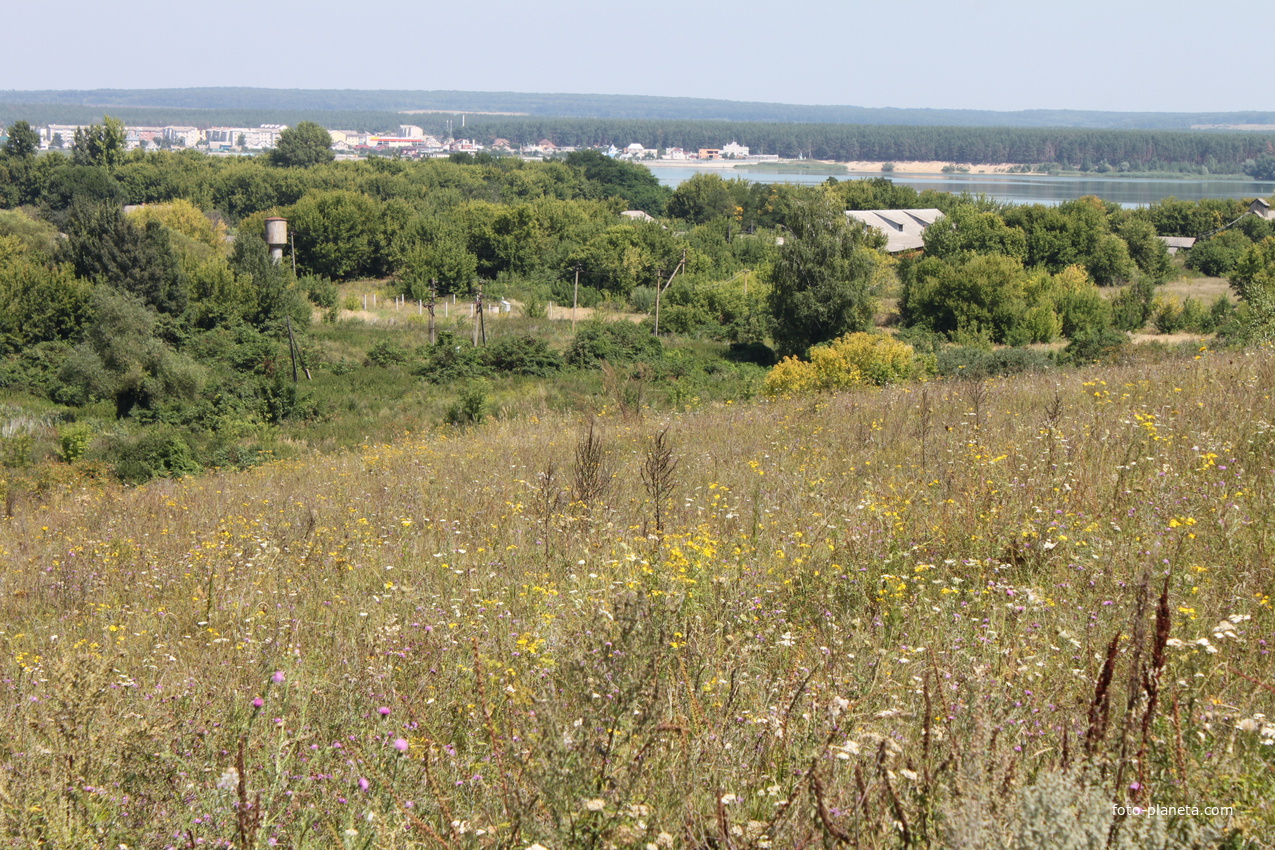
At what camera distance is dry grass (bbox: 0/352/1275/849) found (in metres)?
2.06

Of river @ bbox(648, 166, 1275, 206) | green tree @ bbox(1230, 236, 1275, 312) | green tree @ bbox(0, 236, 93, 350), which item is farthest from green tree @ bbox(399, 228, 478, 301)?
river @ bbox(648, 166, 1275, 206)

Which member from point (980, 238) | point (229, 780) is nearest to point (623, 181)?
point (980, 238)

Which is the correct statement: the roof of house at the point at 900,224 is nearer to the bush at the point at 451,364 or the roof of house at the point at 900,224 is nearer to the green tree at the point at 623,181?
the green tree at the point at 623,181

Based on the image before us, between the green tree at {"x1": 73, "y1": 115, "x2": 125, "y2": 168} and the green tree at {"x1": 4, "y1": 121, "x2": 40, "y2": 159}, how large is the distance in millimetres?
4460

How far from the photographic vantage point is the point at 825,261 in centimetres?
3606

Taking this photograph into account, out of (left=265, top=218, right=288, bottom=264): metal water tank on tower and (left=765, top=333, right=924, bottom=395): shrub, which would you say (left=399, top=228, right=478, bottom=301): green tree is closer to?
(left=265, top=218, right=288, bottom=264): metal water tank on tower

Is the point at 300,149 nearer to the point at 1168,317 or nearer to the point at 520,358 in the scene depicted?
the point at 520,358

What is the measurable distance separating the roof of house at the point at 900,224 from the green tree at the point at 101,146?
231ft

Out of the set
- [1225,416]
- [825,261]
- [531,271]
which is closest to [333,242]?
[531,271]

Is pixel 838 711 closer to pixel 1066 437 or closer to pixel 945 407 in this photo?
pixel 1066 437

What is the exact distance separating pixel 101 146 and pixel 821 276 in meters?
80.5

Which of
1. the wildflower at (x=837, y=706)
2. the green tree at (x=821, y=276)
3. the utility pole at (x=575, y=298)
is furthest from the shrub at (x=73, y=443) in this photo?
the green tree at (x=821, y=276)

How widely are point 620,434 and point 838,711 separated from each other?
7.74 m

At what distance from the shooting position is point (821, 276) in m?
35.9
